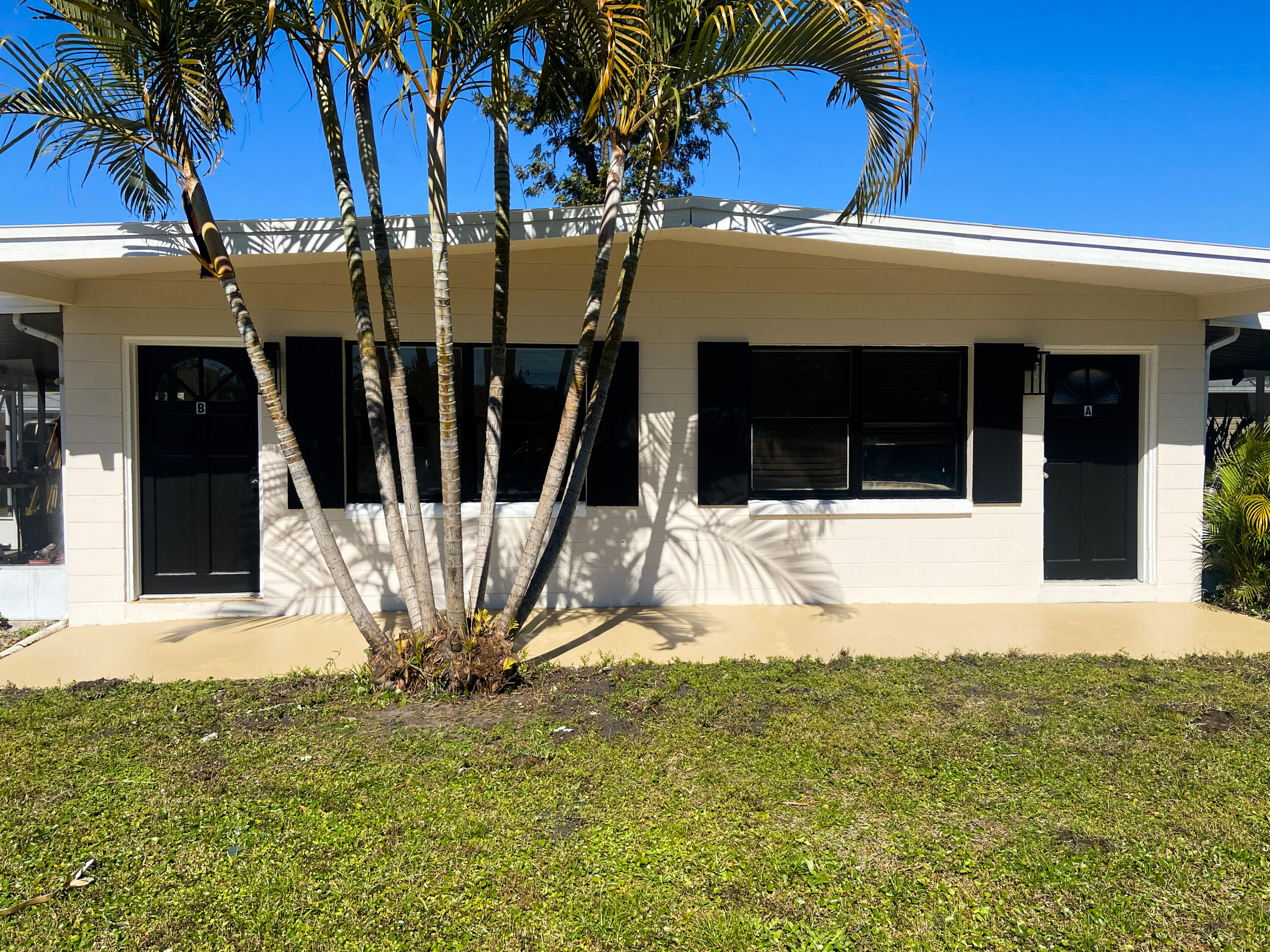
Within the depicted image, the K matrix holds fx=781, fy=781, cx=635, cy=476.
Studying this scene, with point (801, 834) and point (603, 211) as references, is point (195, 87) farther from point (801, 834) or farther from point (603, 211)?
point (801, 834)

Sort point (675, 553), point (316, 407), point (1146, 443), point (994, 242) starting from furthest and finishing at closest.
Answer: point (1146, 443) < point (675, 553) < point (316, 407) < point (994, 242)

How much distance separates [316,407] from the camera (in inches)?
226

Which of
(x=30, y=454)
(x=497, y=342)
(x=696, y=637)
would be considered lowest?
(x=696, y=637)

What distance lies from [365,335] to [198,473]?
2.65 m

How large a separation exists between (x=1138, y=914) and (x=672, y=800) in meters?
1.51

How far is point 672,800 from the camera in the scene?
2.99 m

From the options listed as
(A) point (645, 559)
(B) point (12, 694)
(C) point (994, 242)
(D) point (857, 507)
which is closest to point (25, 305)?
(B) point (12, 694)

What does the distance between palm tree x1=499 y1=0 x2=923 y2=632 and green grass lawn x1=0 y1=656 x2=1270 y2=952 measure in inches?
44.6

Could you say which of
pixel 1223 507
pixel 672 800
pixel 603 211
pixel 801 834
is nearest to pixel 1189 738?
pixel 801 834

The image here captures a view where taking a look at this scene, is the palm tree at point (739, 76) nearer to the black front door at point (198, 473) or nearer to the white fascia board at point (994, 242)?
the white fascia board at point (994, 242)

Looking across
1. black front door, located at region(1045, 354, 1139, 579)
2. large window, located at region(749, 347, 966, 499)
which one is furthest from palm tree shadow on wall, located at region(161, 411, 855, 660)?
black front door, located at region(1045, 354, 1139, 579)

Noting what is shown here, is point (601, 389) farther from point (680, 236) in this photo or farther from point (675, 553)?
point (675, 553)

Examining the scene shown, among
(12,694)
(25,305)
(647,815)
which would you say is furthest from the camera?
(25,305)

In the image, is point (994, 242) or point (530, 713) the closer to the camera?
point (530, 713)
